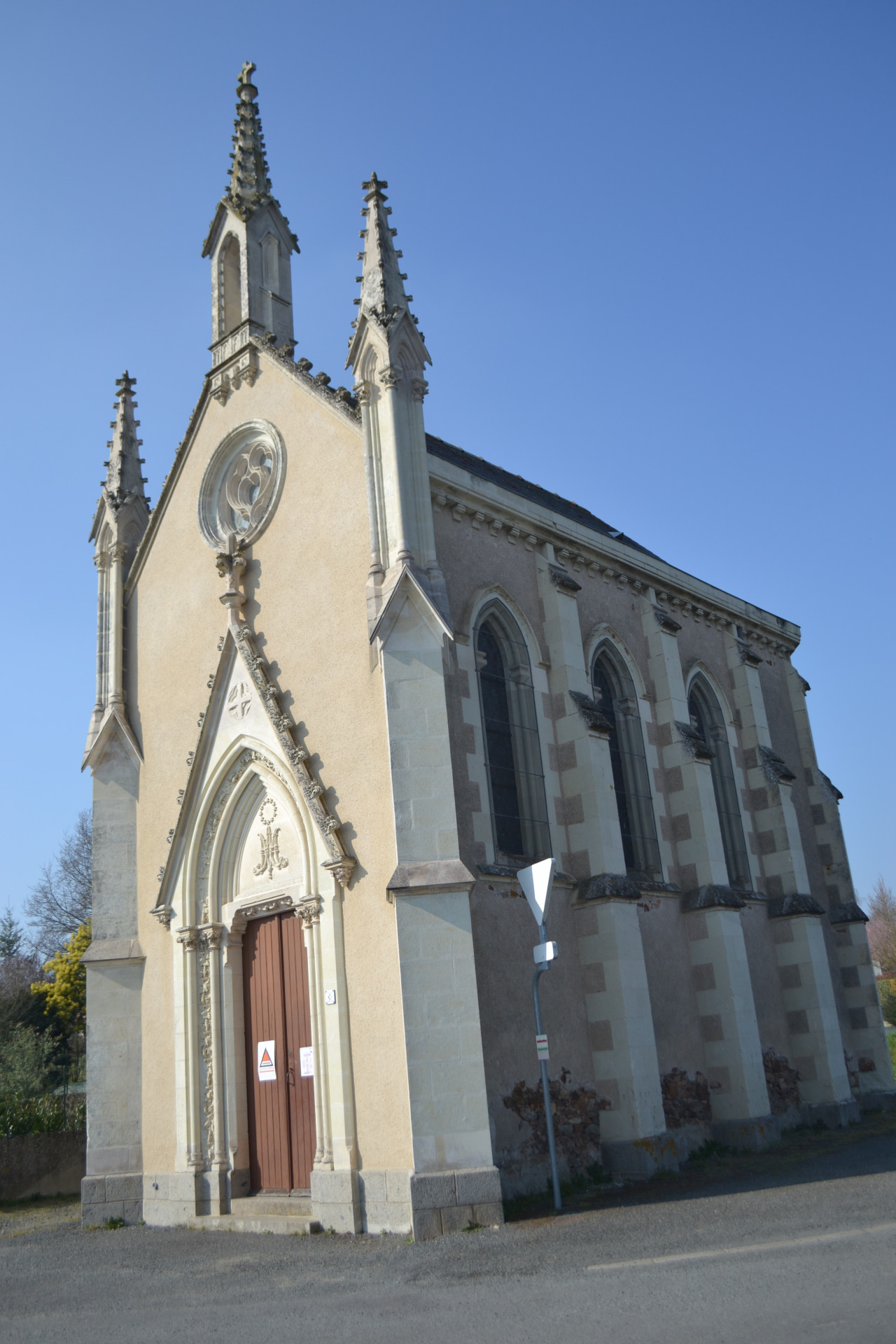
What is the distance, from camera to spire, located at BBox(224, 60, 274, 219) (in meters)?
17.2

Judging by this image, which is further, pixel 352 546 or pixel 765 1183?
pixel 352 546

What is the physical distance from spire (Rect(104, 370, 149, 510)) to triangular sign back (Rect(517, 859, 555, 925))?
403 inches

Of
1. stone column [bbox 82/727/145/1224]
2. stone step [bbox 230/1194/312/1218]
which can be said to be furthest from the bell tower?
stone step [bbox 230/1194/312/1218]

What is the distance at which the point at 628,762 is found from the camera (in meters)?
16.7

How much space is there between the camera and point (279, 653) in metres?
14.4

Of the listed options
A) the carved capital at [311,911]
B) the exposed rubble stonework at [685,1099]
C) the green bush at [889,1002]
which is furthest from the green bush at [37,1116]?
the green bush at [889,1002]

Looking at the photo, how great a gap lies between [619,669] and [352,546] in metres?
5.43

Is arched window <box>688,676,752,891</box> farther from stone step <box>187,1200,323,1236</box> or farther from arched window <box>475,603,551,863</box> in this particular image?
stone step <box>187,1200,323,1236</box>

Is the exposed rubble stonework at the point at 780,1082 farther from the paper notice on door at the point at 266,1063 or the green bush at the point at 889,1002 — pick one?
the green bush at the point at 889,1002

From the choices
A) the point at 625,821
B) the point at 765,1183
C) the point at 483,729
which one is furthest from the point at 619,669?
the point at 765,1183

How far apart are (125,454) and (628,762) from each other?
31.6 feet

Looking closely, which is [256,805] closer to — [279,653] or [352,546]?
[279,653]

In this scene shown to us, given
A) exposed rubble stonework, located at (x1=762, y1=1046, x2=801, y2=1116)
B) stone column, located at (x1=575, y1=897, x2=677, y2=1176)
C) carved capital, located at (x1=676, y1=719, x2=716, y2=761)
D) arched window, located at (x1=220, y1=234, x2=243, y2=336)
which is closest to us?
stone column, located at (x1=575, y1=897, x2=677, y2=1176)

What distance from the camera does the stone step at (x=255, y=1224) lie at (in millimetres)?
11648
